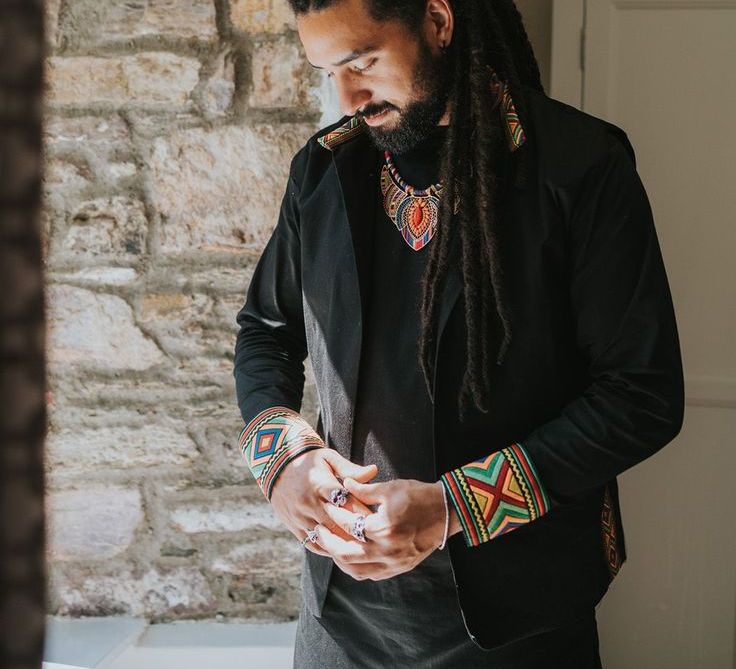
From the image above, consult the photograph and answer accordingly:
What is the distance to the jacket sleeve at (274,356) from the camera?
1402mm

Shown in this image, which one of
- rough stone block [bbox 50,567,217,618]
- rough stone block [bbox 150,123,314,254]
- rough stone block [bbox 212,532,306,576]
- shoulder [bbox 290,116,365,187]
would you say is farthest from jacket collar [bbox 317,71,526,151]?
rough stone block [bbox 50,567,217,618]

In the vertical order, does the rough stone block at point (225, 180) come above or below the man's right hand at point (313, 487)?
above

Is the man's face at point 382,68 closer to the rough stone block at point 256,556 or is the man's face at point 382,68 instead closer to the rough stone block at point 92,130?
the rough stone block at point 92,130

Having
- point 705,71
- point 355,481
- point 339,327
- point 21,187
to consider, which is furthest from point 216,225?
point 21,187

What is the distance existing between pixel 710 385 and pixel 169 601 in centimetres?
161

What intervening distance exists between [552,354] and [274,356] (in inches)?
21.0

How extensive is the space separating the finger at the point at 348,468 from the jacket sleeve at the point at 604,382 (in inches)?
5.1

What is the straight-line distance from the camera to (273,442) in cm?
140

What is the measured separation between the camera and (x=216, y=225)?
2.24m

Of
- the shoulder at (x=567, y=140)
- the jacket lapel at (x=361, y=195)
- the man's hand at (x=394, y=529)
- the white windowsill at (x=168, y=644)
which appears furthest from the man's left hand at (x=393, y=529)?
the white windowsill at (x=168, y=644)

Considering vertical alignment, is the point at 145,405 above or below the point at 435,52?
below

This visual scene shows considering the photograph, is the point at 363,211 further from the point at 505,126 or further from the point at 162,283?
the point at 162,283

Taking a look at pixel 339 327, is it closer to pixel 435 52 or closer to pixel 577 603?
pixel 435 52

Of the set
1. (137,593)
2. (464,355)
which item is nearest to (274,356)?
(464,355)
